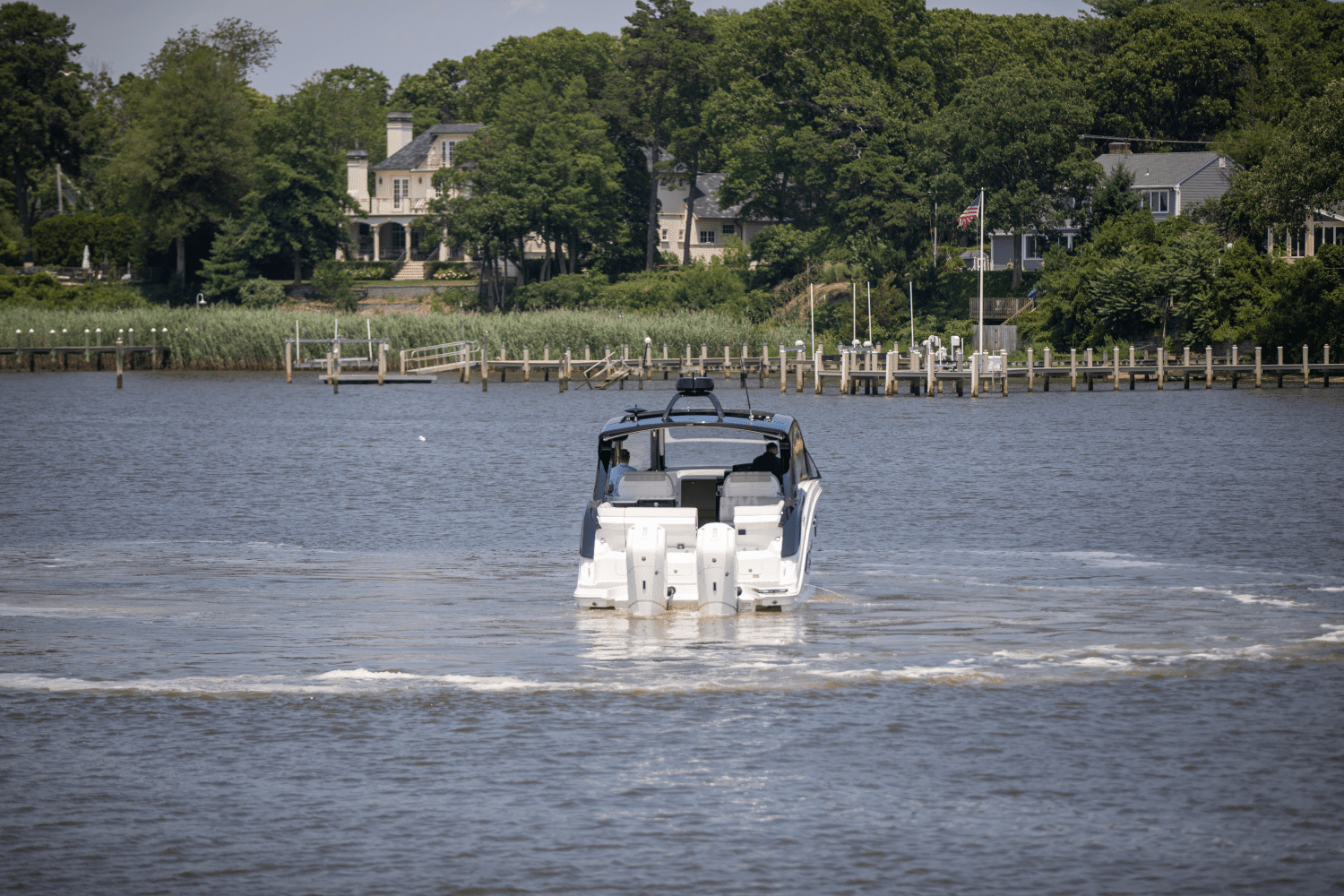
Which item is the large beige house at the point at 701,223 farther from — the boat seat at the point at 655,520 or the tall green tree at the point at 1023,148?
the boat seat at the point at 655,520

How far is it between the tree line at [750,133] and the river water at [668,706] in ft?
206

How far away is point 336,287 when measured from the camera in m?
107

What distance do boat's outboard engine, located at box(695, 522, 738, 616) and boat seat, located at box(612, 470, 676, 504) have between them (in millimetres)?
891

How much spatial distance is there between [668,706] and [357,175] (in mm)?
119042

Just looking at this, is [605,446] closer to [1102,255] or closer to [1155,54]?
[1102,255]

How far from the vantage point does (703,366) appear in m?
81.8

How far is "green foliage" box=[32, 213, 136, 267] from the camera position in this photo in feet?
364

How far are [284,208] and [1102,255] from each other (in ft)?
189

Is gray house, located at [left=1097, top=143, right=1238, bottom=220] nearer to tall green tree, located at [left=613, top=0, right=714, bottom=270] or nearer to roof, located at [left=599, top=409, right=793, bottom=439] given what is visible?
tall green tree, located at [left=613, top=0, right=714, bottom=270]

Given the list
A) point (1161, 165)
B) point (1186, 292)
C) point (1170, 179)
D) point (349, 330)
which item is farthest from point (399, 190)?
point (1186, 292)

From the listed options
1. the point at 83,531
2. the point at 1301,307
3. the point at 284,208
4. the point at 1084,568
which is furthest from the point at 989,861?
the point at 284,208

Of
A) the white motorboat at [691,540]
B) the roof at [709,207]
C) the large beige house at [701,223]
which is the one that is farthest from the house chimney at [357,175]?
the white motorboat at [691,540]

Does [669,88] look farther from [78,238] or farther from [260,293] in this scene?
[78,238]

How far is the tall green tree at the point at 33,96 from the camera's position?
114562 mm
